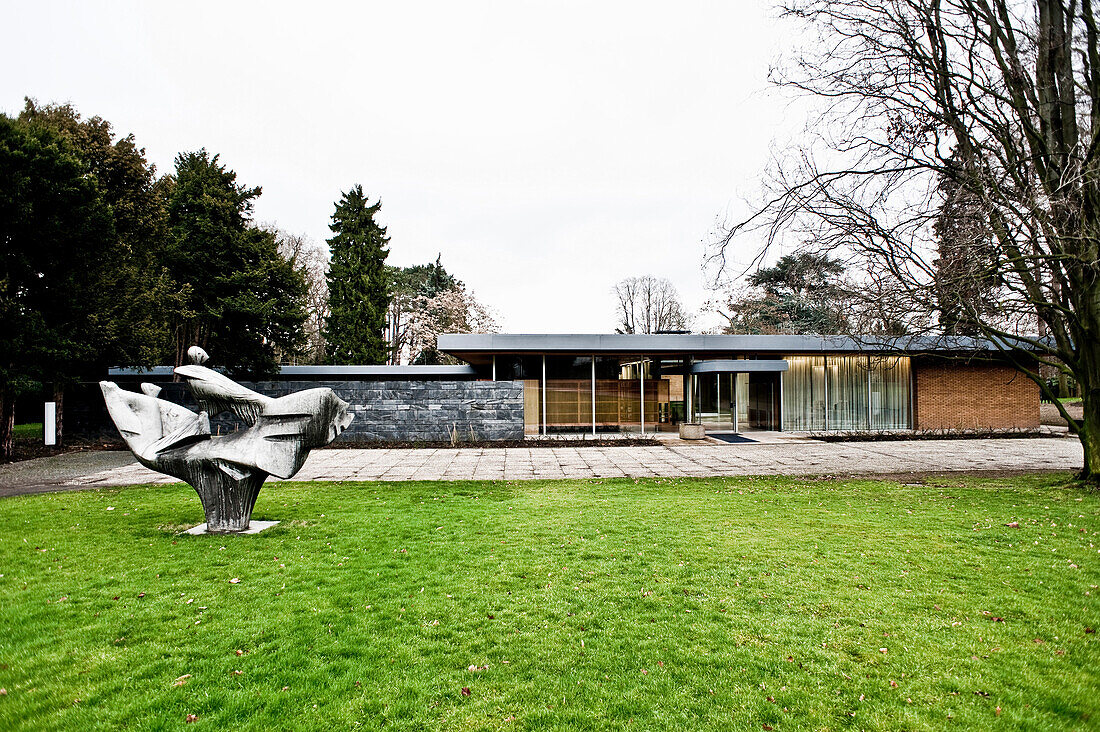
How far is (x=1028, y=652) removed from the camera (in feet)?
11.5

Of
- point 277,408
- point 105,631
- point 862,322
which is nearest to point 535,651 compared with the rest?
point 105,631

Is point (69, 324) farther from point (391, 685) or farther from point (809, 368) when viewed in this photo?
point (809, 368)

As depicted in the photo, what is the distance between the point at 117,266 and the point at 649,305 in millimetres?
41042

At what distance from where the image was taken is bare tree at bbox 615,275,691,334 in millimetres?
48906

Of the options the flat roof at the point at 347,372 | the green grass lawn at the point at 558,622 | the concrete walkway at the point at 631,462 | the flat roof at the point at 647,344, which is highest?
the flat roof at the point at 647,344

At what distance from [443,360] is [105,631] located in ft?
113

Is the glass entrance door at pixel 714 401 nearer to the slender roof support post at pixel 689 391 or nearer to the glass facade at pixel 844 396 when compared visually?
the slender roof support post at pixel 689 391

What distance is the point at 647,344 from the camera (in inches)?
741

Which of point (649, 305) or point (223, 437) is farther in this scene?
point (649, 305)

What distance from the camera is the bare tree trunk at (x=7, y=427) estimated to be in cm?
1427

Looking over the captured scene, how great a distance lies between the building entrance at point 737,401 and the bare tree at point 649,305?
83.7 ft

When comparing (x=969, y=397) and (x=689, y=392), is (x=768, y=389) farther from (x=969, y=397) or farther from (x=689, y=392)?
(x=969, y=397)

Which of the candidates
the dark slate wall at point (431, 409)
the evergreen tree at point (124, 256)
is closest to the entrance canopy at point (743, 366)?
the dark slate wall at point (431, 409)

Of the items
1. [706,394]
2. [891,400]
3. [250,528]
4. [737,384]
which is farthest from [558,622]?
[891,400]
